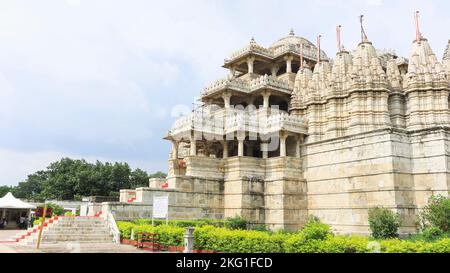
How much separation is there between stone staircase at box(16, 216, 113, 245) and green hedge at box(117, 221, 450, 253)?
12.4ft

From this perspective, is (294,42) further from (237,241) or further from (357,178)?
(237,241)

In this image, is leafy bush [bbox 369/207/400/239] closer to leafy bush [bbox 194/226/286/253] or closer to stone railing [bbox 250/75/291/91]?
leafy bush [bbox 194/226/286/253]

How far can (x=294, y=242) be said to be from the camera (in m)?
14.2

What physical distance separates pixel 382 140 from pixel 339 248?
471 inches

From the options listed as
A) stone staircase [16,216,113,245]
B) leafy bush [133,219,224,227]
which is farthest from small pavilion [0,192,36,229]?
leafy bush [133,219,224,227]

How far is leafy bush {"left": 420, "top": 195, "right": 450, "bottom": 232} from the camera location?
1964 cm

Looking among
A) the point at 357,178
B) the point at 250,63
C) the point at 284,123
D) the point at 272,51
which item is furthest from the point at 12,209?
the point at 357,178

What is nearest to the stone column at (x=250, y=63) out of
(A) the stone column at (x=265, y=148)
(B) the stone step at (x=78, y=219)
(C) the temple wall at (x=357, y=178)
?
(A) the stone column at (x=265, y=148)

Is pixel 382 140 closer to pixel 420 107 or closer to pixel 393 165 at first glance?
pixel 393 165

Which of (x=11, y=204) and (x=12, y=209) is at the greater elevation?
(x=11, y=204)

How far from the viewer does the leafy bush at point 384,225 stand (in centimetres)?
2070

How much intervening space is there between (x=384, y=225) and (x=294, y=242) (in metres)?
8.83
